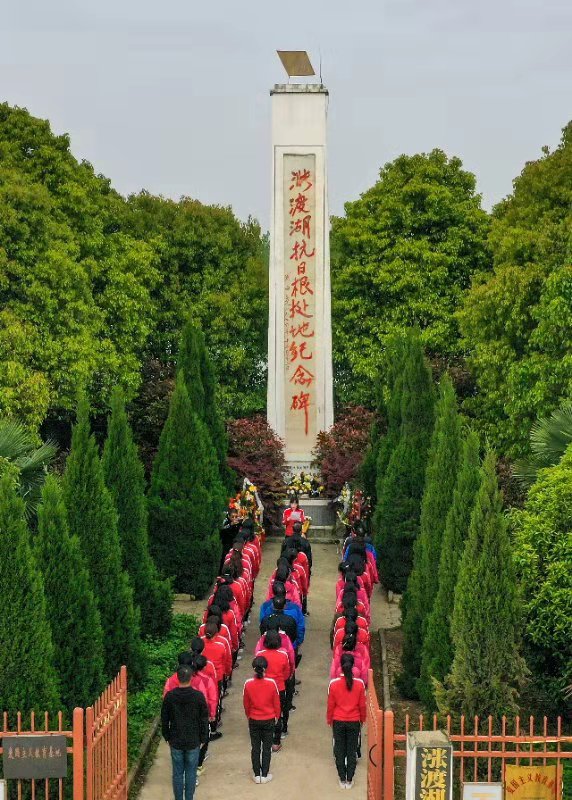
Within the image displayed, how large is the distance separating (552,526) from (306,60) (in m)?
15.6

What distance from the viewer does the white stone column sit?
25.9m

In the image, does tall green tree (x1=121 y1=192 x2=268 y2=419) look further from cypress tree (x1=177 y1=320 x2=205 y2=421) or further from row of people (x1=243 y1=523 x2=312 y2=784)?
row of people (x1=243 y1=523 x2=312 y2=784)

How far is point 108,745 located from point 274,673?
2564 millimetres

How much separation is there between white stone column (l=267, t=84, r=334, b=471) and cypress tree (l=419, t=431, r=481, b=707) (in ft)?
44.9

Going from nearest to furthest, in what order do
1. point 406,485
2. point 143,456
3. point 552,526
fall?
1. point 552,526
2. point 406,485
3. point 143,456

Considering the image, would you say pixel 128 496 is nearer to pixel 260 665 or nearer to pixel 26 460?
pixel 26 460

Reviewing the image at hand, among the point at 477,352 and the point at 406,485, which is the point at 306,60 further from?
the point at 406,485

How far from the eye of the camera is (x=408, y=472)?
18.6m

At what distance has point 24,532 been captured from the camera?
34.4 feet

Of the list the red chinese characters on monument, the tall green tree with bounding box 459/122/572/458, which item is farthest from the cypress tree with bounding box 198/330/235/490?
the tall green tree with bounding box 459/122/572/458

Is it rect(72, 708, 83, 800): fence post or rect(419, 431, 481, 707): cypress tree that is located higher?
rect(419, 431, 481, 707): cypress tree

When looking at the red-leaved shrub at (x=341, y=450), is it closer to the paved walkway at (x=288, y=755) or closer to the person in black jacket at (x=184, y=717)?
the paved walkway at (x=288, y=755)

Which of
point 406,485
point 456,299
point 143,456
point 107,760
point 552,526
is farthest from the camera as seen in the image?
point 456,299

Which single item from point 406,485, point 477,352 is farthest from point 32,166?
point 406,485
